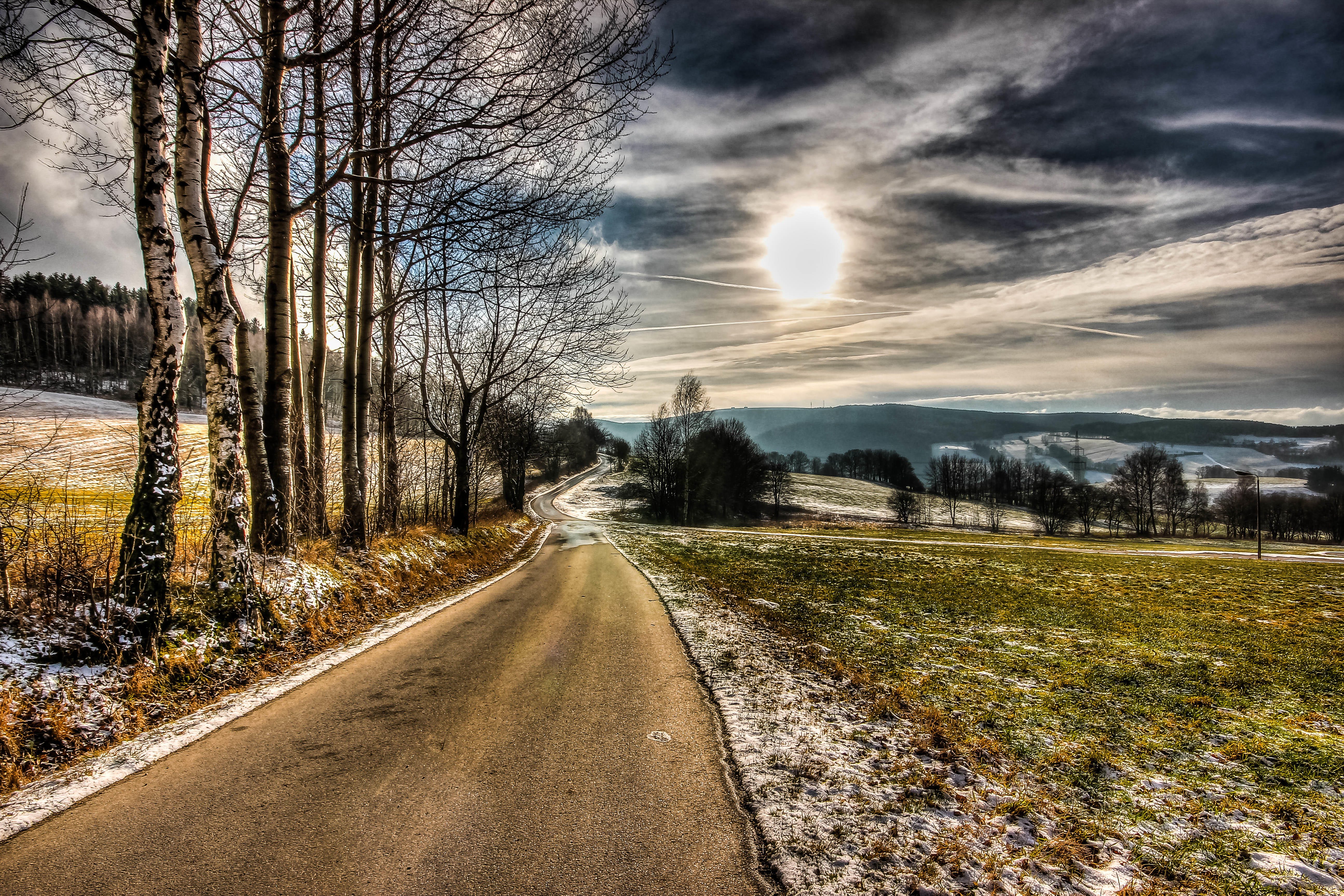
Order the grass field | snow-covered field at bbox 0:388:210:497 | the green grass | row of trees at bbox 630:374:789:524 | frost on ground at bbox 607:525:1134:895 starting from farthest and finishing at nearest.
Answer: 1. row of trees at bbox 630:374:789:524
2. the green grass
3. snow-covered field at bbox 0:388:210:497
4. the grass field
5. frost on ground at bbox 607:525:1134:895

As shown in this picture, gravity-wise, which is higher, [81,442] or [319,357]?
[319,357]

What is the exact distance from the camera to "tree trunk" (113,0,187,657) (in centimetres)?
501

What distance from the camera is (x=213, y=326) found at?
238 inches

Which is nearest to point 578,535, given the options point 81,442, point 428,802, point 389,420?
point 389,420

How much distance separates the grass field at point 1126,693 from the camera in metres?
3.54

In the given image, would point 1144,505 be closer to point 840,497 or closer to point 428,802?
point 840,497

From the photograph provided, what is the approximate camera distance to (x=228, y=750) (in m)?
3.91

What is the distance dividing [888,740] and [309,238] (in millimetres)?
16099

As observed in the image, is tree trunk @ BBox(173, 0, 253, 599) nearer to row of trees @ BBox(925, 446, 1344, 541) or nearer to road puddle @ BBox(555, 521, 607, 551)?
road puddle @ BBox(555, 521, 607, 551)

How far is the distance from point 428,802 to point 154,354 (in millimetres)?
5135

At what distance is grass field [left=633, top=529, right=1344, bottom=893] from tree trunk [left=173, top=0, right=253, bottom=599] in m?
7.32

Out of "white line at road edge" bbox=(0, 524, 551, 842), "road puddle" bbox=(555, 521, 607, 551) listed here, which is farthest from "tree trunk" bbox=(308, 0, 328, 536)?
"road puddle" bbox=(555, 521, 607, 551)

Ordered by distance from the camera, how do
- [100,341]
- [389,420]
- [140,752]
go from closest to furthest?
[140,752]
[389,420]
[100,341]

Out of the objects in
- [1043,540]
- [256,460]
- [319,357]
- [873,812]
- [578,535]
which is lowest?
[1043,540]
